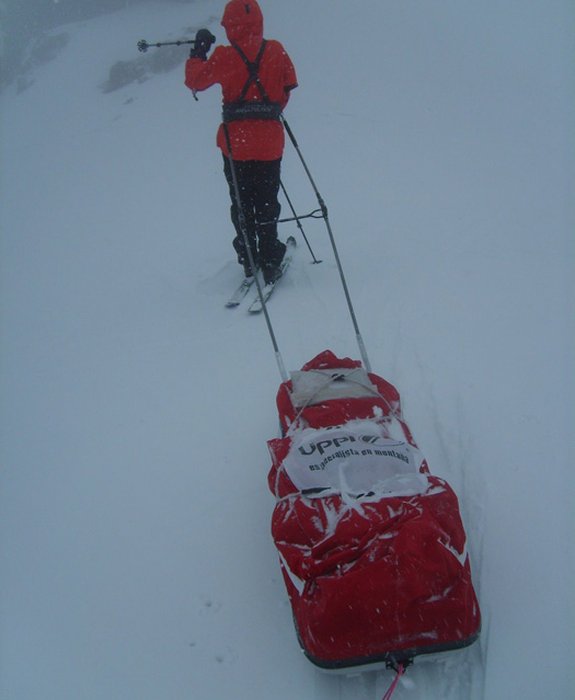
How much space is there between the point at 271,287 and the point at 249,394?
5.11ft

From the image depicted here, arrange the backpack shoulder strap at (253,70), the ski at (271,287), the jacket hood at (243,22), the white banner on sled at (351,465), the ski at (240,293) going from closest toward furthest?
the white banner on sled at (351,465) → the jacket hood at (243,22) → the backpack shoulder strap at (253,70) → the ski at (271,287) → the ski at (240,293)

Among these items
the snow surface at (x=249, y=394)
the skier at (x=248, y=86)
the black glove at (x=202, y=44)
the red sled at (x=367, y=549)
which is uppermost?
the black glove at (x=202, y=44)

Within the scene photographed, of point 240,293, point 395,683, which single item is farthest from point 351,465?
point 240,293

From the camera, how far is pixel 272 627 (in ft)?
6.46

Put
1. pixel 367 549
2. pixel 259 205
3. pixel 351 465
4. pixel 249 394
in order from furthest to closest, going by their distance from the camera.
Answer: pixel 259 205 < pixel 249 394 < pixel 351 465 < pixel 367 549

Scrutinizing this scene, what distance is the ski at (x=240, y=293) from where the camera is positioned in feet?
14.5

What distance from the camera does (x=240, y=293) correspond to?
4.55m

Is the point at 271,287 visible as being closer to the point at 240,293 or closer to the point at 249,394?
the point at 240,293

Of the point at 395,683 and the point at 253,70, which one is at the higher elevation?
the point at 253,70

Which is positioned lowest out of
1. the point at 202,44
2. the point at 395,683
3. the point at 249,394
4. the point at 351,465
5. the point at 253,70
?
the point at 249,394

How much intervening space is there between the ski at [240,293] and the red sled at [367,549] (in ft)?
7.88

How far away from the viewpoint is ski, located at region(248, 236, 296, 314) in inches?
167

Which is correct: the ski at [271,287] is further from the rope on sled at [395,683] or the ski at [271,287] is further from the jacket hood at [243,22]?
the rope on sled at [395,683]

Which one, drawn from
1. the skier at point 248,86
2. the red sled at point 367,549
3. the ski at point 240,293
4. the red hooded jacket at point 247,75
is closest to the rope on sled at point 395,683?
the red sled at point 367,549
